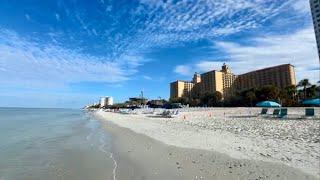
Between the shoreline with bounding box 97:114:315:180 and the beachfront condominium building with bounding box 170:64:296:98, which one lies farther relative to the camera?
the beachfront condominium building with bounding box 170:64:296:98

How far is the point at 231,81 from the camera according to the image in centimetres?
13512

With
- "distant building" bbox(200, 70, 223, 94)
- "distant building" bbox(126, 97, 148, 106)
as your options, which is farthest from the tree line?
"distant building" bbox(126, 97, 148, 106)

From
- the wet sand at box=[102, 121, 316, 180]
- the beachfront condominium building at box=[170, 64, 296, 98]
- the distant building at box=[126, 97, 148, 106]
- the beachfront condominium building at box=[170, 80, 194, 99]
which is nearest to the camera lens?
the wet sand at box=[102, 121, 316, 180]

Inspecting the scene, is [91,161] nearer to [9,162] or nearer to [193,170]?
[9,162]

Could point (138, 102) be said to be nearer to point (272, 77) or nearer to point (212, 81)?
point (212, 81)

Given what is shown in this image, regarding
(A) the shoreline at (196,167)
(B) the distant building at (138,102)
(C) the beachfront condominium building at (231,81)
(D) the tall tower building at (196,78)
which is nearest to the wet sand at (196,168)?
(A) the shoreline at (196,167)

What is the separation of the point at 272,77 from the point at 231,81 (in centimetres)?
2770

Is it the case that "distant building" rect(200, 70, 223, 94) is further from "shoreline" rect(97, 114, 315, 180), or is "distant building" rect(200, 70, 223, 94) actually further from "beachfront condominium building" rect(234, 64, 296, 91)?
"shoreline" rect(97, 114, 315, 180)

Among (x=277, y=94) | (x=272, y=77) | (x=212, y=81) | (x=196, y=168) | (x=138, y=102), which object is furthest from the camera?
(x=138, y=102)

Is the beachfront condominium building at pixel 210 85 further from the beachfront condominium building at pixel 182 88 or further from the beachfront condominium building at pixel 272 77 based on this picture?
the beachfront condominium building at pixel 272 77

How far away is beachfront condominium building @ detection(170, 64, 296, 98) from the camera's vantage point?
347ft

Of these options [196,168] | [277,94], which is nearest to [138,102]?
[277,94]

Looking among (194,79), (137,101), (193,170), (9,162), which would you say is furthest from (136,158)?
(194,79)

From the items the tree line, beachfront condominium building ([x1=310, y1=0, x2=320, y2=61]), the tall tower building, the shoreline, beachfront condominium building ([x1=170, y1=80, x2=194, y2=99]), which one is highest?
the tall tower building
